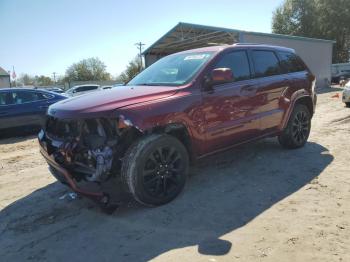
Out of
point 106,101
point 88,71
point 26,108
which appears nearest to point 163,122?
point 106,101

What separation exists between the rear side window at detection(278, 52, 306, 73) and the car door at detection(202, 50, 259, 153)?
1.13m

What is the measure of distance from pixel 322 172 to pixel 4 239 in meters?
4.29

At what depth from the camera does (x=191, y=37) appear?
25.8 m

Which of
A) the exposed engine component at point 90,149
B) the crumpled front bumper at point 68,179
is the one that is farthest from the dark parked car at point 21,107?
the exposed engine component at point 90,149

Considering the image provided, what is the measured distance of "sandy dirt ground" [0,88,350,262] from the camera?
132 inches

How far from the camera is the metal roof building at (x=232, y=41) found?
885 inches

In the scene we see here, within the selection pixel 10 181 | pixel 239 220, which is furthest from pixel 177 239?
pixel 10 181

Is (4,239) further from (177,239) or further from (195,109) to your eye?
(195,109)

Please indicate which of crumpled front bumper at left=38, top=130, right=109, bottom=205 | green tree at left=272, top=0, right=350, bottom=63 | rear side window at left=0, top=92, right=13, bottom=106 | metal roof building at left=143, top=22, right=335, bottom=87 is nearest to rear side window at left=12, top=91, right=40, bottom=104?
rear side window at left=0, top=92, right=13, bottom=106

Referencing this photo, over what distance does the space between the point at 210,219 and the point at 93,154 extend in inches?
58.8

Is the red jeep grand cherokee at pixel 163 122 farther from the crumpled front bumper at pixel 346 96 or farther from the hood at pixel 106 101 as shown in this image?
the crumpled front bumper at pixel 346 96

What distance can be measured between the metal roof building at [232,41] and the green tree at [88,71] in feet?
204

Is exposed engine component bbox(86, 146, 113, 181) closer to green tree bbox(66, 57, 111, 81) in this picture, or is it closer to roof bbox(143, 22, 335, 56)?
roof bbox(143, 22, 335, 56)

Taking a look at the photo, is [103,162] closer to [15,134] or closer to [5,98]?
A: [15,134]
